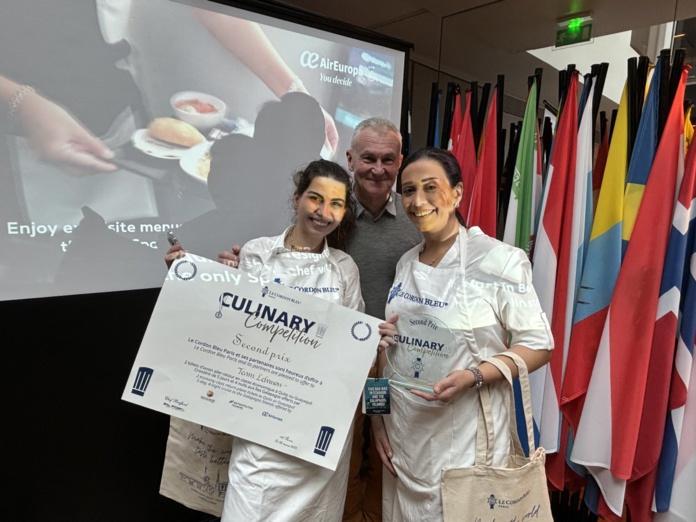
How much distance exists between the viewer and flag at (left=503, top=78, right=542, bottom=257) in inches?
77.8

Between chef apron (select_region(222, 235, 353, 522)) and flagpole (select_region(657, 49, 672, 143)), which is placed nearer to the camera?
chef apron (select_region(222, 235, 353, 522))

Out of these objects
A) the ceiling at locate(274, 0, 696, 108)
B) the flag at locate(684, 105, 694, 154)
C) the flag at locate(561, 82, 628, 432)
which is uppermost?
the ceiling at locate(274, 0, 696, 108)

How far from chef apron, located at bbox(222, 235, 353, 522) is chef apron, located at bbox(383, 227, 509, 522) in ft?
0.56

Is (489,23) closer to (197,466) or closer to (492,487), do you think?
(492,487)

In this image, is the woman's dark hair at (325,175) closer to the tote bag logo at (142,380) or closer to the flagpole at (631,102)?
the tote bag logo at (142,380)

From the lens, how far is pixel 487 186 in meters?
2.07

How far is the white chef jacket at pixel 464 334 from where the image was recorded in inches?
41.9

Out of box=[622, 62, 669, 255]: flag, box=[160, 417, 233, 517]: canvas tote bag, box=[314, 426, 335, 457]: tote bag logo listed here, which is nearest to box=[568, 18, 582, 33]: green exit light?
box=[622, 62, 669, 255]: flag

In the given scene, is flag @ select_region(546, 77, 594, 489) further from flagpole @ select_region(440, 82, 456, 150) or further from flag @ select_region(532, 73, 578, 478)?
flagpole @ select_region(440, 82, 456, 150)

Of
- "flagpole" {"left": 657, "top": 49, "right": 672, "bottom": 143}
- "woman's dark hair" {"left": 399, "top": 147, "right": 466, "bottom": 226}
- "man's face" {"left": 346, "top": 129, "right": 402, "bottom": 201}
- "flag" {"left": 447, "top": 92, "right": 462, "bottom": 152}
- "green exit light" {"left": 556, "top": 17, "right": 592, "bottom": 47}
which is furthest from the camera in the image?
"green exit light" {"left": 556, "top": 17, "right": 592, "bottom": 47}

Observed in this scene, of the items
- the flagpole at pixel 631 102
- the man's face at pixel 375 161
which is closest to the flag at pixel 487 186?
the flagpole at pixel 631 102

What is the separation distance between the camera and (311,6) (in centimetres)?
293

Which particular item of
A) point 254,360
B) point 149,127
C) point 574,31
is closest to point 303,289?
point 254,360

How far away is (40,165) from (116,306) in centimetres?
52
